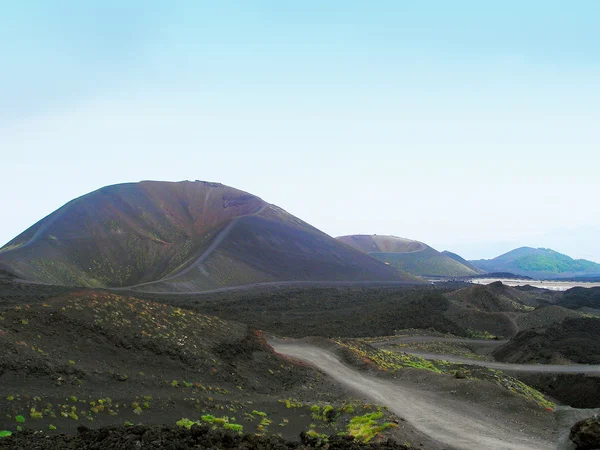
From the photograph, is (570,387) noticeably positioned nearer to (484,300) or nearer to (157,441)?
(157,441)

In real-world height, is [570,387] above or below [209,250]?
below

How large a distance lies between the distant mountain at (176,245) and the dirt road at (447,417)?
208 ft

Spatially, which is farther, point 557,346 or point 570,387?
point 557,346

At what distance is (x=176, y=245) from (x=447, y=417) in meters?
103

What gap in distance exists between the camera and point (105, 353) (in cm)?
1919

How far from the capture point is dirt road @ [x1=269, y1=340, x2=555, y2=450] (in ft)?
47.7

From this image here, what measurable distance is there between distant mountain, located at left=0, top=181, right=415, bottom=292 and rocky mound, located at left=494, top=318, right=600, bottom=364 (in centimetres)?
5681

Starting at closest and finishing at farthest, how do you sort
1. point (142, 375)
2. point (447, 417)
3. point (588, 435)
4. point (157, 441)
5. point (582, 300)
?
point (157, 441) → point (588, 435) → point (447, 417) → point (142, 375) → point (582, 300)

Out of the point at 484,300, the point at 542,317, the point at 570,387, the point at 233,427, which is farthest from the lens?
the point at 484,300

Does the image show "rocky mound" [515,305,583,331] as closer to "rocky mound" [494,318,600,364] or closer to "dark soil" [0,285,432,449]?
"rocky mound" [494,318,600,364]

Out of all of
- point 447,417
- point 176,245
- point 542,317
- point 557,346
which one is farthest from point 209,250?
point 447,417

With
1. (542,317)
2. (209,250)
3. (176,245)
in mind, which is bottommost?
(542,317)

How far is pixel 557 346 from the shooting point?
36.2 m

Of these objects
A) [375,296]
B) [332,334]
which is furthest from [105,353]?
[375,296]
